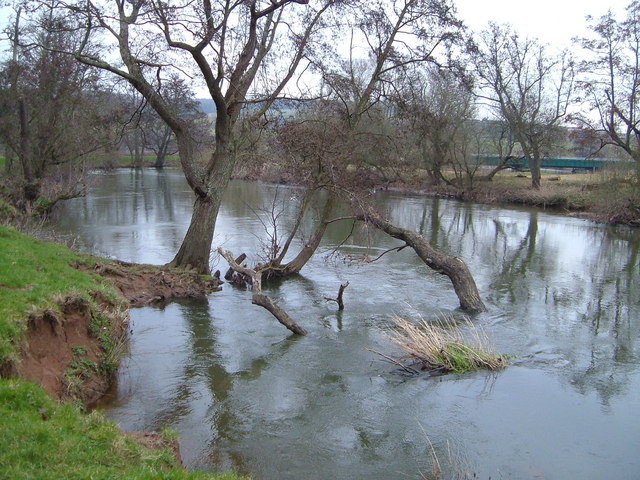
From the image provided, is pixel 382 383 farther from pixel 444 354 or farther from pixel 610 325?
pixel 610 325

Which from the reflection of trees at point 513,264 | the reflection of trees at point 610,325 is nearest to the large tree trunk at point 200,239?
the reflection of trees at point 513,264

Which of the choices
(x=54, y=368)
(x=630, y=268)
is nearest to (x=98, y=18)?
(x=54, y=368)

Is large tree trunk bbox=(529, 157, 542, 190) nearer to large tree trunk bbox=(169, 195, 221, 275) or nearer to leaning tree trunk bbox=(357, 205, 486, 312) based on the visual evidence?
leaning tree trunk bbox=(357, 205, 486, 312)

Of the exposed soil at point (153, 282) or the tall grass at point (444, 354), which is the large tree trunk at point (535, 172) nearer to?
the exposed soil at point (153, 282)

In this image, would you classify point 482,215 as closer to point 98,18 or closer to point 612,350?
point 612,350

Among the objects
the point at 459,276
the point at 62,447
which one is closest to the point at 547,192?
the point at 459,276

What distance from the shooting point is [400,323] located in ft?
40.0

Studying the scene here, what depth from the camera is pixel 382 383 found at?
1015cm

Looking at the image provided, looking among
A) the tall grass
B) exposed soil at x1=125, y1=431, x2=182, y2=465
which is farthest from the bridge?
exposed soil at x1=125, y1=431, x2=182, y2=465

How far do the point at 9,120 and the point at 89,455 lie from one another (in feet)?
88.0

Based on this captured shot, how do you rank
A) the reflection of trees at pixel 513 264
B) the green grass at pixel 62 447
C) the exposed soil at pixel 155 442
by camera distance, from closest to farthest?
the green grass at pixel 62 447 → the exposed soil at pixel 155 442 → the reflection of trees at pixel 513 264

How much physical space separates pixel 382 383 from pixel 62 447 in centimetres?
596

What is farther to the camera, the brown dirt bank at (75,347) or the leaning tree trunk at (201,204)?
the leaning tree trunk at (201,204)

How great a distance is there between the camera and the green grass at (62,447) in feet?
15.6
